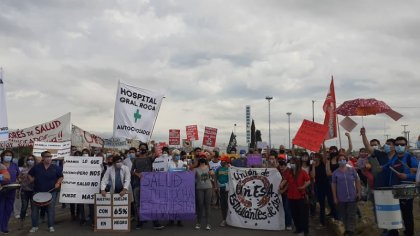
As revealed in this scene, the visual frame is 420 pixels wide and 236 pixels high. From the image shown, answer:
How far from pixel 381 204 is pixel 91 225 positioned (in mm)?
7088

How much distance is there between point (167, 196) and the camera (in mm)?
11031

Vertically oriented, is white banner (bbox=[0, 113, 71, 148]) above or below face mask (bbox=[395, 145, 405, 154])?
above

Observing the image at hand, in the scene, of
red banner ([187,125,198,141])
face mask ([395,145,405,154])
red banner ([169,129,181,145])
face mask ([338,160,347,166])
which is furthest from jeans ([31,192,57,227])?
red banner ([187,125,198,141])

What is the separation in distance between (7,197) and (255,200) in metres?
5.87

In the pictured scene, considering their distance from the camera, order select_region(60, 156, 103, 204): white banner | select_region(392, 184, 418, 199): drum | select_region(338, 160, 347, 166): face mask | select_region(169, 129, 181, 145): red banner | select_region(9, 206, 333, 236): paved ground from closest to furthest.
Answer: select_region(392, 184, 418, 199): drum < select_region(338, 160, 347, 166): face mask < select_region(9, 206, 333, 236): paved ground < select_region(60, 156, 103, 204): white banner < select_region(169, 129, 181, 145): red banner

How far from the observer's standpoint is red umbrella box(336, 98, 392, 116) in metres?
11.0

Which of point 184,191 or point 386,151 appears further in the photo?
point 184,191

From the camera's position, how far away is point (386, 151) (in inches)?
344

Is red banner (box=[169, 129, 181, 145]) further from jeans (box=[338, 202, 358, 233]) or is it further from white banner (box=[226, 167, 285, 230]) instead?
jeans (box=[338, 202, 358, 233])

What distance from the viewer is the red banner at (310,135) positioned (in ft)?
36.0

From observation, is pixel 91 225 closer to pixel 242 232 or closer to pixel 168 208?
pixel 168 208

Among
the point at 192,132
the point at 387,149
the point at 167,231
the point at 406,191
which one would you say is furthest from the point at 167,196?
the point at 192,132

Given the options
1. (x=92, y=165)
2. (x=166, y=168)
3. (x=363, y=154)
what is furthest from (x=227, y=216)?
(x=363, y=154)

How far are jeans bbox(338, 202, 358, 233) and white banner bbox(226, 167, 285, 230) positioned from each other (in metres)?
1.75
